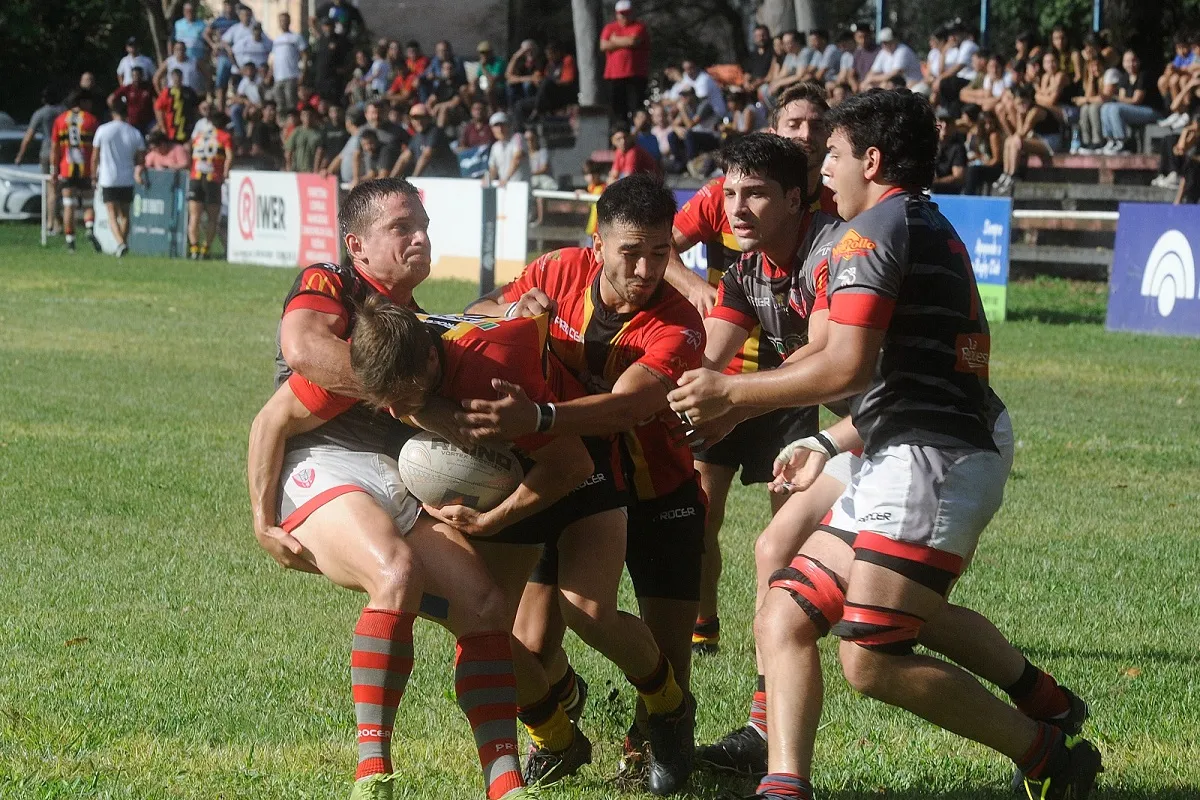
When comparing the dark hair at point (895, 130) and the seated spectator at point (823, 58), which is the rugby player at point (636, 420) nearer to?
the dark hair at point (895, 130)

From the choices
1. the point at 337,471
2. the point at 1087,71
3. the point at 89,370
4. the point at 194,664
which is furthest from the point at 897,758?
the point at 1087,71

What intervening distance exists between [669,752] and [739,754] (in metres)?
0.28

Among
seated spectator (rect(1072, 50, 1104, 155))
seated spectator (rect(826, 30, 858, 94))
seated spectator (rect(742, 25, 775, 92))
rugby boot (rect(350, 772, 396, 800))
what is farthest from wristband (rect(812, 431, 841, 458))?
seated spectator (rect(742, 25, 775, 92))

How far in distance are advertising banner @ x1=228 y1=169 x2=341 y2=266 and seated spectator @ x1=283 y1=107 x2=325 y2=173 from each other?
4.52 ft

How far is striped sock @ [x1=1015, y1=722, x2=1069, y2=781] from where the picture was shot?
4.48 m

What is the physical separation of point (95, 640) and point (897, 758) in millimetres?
3179

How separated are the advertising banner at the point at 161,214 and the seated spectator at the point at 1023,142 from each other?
1385cm

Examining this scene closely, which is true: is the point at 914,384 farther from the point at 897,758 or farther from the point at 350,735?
the point at 350,735

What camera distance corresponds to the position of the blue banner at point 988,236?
18.2 meters

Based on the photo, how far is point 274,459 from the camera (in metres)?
4.57

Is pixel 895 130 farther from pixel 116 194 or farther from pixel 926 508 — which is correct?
pixel 116 194

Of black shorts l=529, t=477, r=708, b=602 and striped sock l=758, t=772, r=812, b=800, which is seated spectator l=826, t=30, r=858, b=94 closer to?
black shorts l=529, t=477, r=708, b=602

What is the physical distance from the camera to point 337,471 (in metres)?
4.57

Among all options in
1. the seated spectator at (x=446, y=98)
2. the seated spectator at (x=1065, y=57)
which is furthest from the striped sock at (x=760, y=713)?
the seated spectator at (x=446, y=98)
